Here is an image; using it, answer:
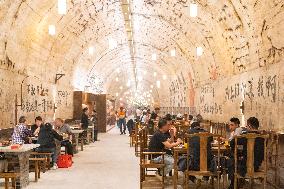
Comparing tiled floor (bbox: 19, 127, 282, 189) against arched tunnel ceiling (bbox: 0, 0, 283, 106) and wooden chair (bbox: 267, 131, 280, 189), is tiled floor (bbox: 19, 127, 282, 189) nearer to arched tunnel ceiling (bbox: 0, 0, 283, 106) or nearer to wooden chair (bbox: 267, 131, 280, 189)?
wooden chair (bbox: 267, 131, 280, 189)

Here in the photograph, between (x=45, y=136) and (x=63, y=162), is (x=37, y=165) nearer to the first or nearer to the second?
(x=45, y=136)

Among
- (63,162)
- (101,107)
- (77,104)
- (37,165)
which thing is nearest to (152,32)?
(77,104)

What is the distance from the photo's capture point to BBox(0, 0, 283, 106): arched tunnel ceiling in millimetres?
13328

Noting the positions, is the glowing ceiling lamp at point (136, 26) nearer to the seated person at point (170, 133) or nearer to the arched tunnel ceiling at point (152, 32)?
the arched tunnel ceiling at point (152, 32)

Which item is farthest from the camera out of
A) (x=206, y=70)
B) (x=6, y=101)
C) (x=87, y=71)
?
(x=87, y=71)

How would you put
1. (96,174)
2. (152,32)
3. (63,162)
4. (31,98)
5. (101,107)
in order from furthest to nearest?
(101,107), (152,32), (31,98), (63,162), (96,174)

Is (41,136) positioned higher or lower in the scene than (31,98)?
lower

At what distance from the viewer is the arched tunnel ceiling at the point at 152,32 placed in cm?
1333

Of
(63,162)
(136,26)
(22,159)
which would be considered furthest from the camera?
(136,26)

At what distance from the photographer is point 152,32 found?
80.6 ft

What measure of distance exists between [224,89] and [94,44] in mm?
9547

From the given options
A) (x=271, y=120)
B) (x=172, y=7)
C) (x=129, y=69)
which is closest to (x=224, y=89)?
(x=172, y=7)

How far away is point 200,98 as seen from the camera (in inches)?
926

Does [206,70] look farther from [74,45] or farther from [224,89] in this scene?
[74,45]
